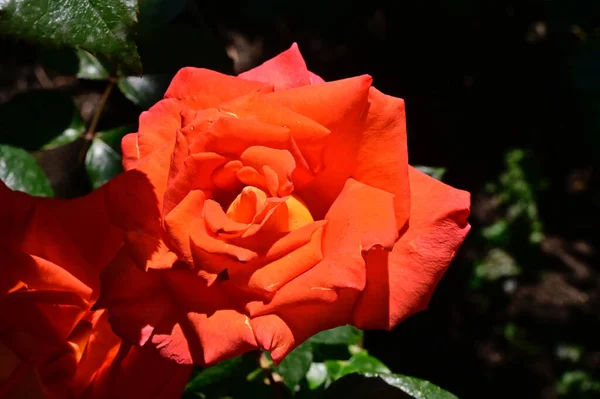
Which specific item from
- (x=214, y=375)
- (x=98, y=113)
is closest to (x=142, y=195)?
(x=214, y=375)

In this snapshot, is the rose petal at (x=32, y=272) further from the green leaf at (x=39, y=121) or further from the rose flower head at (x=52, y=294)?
the green leaf at (x=39, y=121)

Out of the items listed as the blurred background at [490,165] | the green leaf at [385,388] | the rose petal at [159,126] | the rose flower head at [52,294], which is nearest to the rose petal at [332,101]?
the rose petal at [159,126]

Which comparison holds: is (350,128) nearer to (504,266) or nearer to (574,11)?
(574,11)

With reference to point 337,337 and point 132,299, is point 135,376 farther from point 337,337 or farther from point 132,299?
point 337,337

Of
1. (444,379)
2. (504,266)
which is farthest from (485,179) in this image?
(444,379)

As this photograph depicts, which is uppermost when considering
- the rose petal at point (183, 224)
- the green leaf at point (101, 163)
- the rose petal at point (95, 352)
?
the rose petal at point (183, 224)

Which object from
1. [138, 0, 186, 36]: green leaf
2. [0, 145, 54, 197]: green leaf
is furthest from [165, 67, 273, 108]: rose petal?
[0, 145, 54, 197]: green leaf
